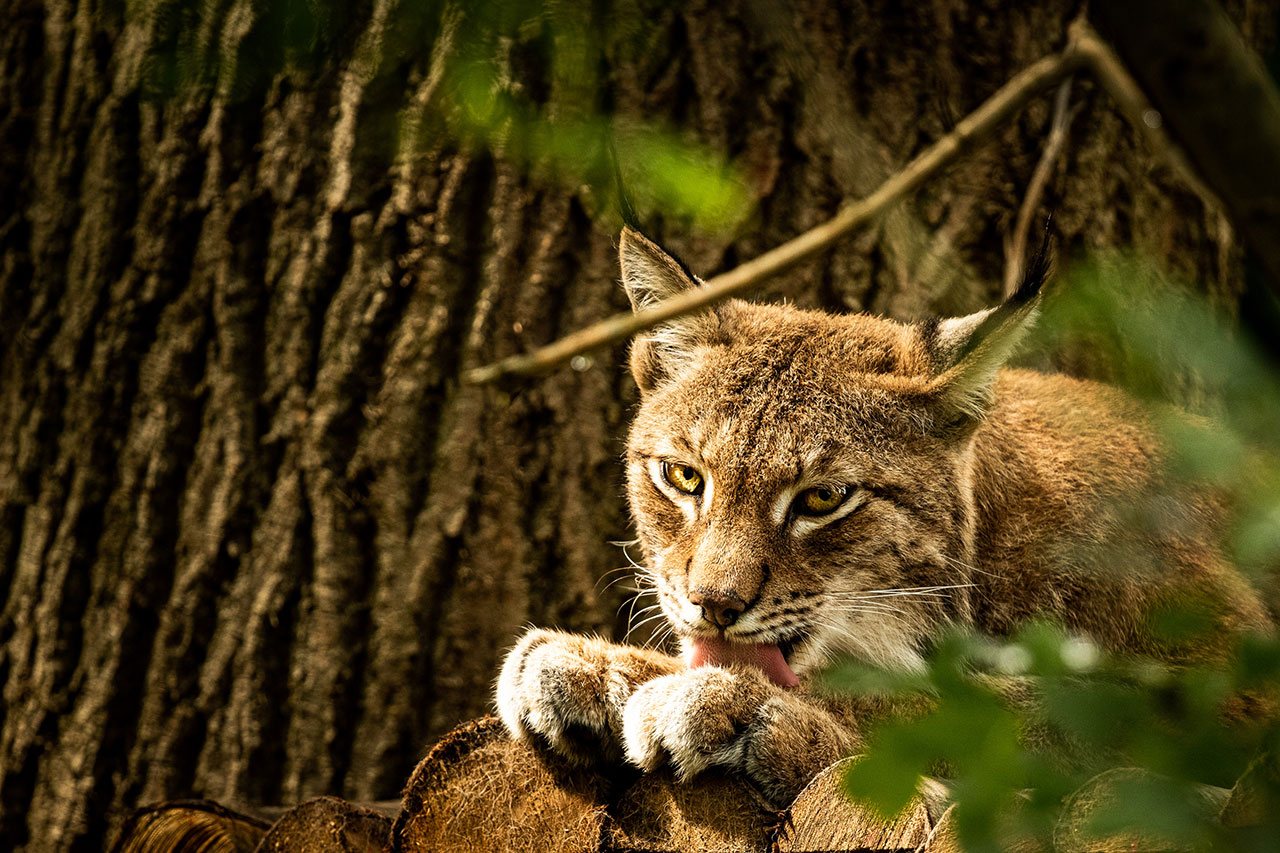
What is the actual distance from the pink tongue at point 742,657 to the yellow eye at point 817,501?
424mm

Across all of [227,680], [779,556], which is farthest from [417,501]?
[779,556]

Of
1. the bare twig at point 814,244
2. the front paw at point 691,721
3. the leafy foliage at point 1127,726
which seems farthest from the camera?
the front paw at point 691,721

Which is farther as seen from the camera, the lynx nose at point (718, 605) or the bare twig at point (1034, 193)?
the bare twig at point (1034, 193)

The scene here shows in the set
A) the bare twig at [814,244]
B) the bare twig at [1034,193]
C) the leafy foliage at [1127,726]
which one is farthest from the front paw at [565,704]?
the bare twig at [1034,193]

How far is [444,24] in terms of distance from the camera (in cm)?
166

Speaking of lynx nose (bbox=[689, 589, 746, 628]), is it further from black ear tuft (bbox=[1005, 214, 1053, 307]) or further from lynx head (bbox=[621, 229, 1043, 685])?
black ear tuft (bbox=[1005, 214, 1053, 307])

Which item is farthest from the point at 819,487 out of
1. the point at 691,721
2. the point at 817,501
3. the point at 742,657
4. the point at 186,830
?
the point at 186,830

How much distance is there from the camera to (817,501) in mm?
3098

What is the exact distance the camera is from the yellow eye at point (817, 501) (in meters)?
3.10

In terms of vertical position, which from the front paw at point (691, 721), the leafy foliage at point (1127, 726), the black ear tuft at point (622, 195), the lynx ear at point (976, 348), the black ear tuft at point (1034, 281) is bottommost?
the front paw at point (691, 721)

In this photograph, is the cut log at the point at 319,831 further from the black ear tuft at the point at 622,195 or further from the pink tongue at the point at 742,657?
the black ear tuft at the point at 622,195

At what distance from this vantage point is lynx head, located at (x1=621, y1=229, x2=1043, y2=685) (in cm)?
289

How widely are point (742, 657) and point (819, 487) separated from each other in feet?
1.77

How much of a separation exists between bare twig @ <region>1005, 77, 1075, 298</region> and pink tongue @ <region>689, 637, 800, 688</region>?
194cm
